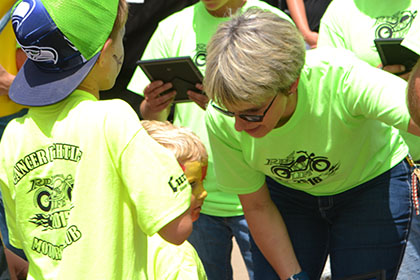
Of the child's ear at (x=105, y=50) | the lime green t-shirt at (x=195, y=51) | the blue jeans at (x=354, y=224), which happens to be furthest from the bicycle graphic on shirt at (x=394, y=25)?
the child's ear at (x=105, y=50)

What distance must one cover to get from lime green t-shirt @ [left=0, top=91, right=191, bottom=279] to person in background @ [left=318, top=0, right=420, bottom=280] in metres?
1.55

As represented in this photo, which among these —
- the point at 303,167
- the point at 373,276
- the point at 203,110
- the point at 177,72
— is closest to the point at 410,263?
the point at 303,167

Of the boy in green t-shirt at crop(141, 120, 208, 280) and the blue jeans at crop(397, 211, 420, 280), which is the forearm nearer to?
the boy in green t-shirt at crop(141, 120, 208, 280)

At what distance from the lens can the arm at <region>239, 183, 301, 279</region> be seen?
9.20 ft

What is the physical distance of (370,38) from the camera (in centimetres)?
323

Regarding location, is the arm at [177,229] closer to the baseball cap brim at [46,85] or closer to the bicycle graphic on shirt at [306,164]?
the baseball cap brim at [46,85]

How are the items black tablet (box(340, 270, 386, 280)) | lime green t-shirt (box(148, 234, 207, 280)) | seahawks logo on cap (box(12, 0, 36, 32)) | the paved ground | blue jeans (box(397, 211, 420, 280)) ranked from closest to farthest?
1. seahawks logo on cap (box(12, 0, 36, 32))
2. black tablet (box(340, 270, 386, 280))
3. lime green t-shirt (box(148, 234, 207, 280))
4. blue jeans (box(397, 211, 420, 280))
5. the paved ground

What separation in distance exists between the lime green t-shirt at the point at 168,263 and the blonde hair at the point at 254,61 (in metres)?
0.52

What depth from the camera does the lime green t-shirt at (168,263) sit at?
2.32m

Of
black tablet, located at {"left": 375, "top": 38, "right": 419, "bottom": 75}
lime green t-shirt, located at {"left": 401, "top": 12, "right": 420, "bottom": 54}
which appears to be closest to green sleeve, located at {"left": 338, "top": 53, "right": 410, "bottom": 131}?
black tablet, located at {"left": 375, "top": 38, "right": 419, "bottom": 75}

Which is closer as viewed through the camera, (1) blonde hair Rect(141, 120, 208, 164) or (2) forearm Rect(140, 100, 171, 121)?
(1) blonde hair Rect(141, 120, 208, 164)

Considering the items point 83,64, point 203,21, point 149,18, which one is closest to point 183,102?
point 203,21

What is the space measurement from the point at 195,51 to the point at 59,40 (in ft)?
4.61

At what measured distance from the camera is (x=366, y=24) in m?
3.27
